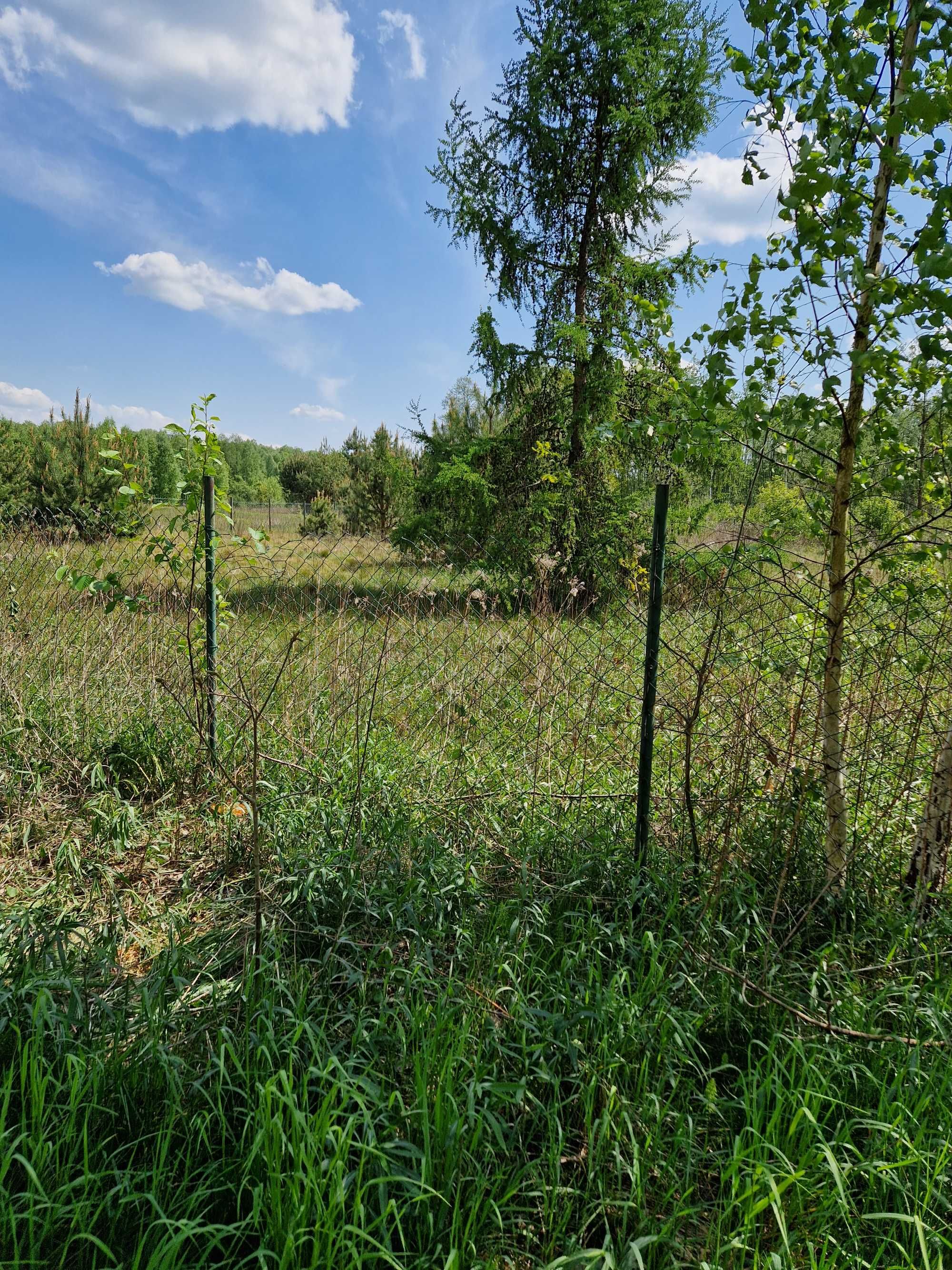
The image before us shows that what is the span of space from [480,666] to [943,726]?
2505mm

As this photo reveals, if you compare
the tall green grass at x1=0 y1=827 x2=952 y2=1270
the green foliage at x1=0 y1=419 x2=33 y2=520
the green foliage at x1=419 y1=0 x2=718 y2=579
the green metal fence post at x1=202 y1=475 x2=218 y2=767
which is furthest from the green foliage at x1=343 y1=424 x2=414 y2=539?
the tall green grass at x1=0 y1=827 x2=952 y2=1270

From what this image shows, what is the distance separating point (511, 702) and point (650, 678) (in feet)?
5.51

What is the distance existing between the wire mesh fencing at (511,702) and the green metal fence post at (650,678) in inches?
2.5

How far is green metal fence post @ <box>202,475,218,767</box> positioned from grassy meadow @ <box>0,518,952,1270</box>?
9cm

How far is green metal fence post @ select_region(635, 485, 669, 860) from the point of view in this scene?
2.61 metres

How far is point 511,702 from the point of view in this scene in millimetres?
4227

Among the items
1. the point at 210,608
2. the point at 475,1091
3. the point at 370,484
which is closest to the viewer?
the point at 475,1091

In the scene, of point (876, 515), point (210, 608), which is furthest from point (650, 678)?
point (210, 608)

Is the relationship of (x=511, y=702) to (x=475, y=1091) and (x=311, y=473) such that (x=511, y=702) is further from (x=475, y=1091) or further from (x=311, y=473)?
(x=311, y=473)

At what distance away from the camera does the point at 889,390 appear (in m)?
2.47

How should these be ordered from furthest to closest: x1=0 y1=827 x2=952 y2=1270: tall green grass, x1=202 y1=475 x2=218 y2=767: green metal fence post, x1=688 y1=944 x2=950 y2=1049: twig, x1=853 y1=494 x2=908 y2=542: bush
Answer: x1=202 y1=475 x2=218 y2=767: green metal fence post → x1=853 y1=494 x2=908 y2=542: bush → x1=688 y1=944 x2=950 y2=1049: twig → x1=0 y1=827 x2=952 y2=1270: tall green grass

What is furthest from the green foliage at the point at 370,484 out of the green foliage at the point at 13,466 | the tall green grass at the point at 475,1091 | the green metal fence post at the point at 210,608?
the tall green grass at the point at 475,1091

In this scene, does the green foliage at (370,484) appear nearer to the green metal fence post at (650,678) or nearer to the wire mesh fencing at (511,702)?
the wire mesh fencing at (511,702)

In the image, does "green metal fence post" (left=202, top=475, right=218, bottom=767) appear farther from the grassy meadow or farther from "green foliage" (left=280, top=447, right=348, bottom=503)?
"green foliage" (left=280, top=447, right=348, bottom=503)
